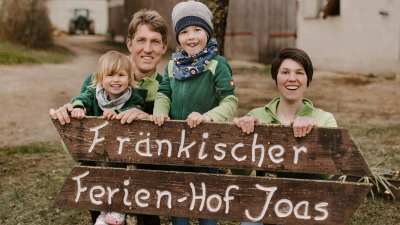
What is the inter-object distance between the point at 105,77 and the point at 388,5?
884 cm

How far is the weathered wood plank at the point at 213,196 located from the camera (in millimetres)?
2297

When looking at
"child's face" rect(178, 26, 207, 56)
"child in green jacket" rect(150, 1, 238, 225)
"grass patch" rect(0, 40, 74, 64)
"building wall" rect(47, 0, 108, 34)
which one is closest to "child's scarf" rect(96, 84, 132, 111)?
"child in green jacket" rect(150, 1, 238, 225)

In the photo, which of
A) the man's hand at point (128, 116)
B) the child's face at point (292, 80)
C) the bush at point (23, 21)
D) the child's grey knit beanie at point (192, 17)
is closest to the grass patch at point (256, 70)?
the bush at point (23, 21)

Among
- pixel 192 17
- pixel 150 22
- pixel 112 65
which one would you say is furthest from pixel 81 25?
pixel 192 17

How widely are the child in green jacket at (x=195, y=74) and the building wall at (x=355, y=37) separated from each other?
8340mm

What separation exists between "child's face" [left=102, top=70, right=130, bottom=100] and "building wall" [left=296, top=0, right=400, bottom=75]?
8510 millimetres

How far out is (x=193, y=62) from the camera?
2.75 meters

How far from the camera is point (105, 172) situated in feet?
8.25

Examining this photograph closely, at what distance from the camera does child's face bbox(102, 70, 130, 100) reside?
282 cm

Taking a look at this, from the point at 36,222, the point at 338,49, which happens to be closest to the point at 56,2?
the point at 338,49

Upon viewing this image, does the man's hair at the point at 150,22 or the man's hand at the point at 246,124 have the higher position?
the man's hair at the point at 150,22

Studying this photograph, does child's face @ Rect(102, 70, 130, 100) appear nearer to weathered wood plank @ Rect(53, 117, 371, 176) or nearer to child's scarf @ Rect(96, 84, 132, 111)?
child's scarf @ Rect(96, 84, 132, 111)

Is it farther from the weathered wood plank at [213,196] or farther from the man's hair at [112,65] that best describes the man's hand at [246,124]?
the man's hair at [112,65]

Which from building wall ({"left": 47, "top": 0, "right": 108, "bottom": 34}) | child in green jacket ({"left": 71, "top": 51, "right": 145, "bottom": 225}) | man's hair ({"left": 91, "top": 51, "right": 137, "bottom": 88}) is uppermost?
building wall ({"left": 47, "top": 0, "right": 108, "bottom": 34})
